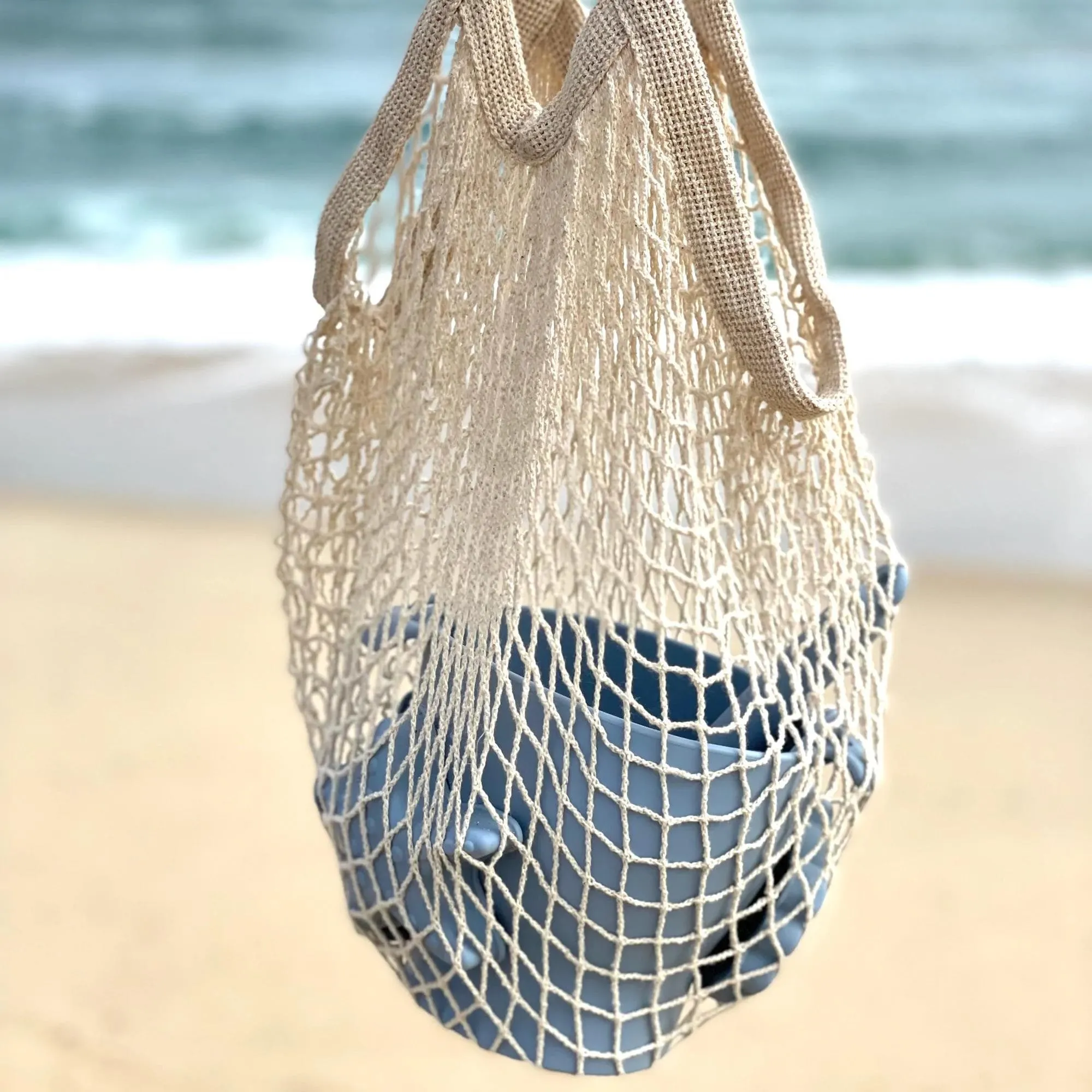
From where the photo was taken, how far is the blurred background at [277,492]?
4.24 feet

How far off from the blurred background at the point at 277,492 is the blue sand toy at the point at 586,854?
1.73 ft

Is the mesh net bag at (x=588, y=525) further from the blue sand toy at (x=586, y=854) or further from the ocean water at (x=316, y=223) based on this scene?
the ocean water at (x=316, y=223)

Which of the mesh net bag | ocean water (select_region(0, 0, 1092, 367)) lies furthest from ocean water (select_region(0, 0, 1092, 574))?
the mesh net bag

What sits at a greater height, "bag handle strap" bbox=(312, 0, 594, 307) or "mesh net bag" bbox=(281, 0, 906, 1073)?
"bag handle strap" bbox=(312, 0, 594, 307)

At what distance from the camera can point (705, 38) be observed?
2.17 feet

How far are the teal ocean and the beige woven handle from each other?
8.95ft

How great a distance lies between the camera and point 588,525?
66 centimetres

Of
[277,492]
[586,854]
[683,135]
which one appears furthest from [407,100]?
[277,492]

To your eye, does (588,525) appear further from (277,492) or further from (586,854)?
(277,492)

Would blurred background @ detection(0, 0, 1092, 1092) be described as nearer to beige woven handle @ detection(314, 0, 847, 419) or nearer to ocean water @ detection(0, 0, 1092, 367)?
ocean water @ detection(0, 0, 1092, 367)

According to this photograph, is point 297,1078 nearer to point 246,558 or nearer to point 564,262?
point 564,262

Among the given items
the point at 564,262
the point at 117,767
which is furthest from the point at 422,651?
the point at 117,767

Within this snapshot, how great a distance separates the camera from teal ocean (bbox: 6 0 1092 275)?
353cm

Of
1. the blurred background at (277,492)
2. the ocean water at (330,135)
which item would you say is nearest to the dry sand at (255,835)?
the blurred background at (277,492)
